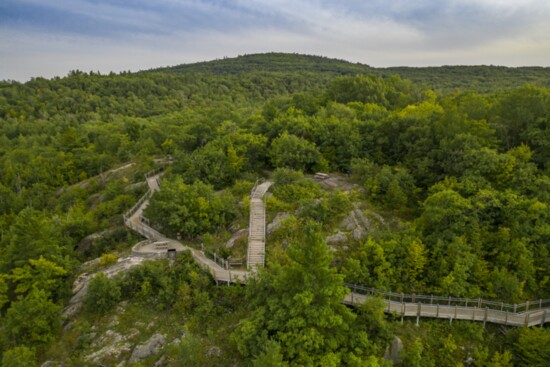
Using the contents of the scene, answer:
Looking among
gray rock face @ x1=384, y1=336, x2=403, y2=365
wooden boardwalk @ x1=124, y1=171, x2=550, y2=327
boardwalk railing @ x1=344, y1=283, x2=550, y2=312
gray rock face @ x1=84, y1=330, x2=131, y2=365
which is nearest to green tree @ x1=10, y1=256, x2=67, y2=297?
gray rock face @ x1=84, y1=330, x2=131, y2=365

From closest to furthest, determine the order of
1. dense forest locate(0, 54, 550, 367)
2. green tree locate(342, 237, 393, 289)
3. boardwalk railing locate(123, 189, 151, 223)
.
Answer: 1. dense forest locate(0, 54, 550, 367)
2. green tree locate(342, 237, 393, 289)
3. boardwalk railing locate(123, 189, 151, 223)

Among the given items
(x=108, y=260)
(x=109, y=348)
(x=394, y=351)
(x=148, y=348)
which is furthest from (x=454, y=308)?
(x=108, y=260)

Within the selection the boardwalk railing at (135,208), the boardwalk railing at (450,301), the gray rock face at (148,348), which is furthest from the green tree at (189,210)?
the boardwalk railing at (450,301)

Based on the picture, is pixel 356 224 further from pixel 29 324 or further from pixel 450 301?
pixel 29 324

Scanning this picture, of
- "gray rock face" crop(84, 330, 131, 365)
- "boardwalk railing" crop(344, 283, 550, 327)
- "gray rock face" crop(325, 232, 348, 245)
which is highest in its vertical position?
"gray rock face" crop(325, 232, 348, 245)

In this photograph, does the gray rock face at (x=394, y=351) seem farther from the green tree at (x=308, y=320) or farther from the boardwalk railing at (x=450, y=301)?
the boardwalk railing at (x=450, y=301)

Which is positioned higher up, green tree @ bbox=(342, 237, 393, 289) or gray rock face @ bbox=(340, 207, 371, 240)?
gray rock face @ bbox=(340, 207, 371, 240)

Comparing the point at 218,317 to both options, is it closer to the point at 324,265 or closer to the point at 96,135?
the point at 324,265

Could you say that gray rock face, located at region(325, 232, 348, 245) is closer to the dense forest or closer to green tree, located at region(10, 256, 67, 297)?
the dense forest
